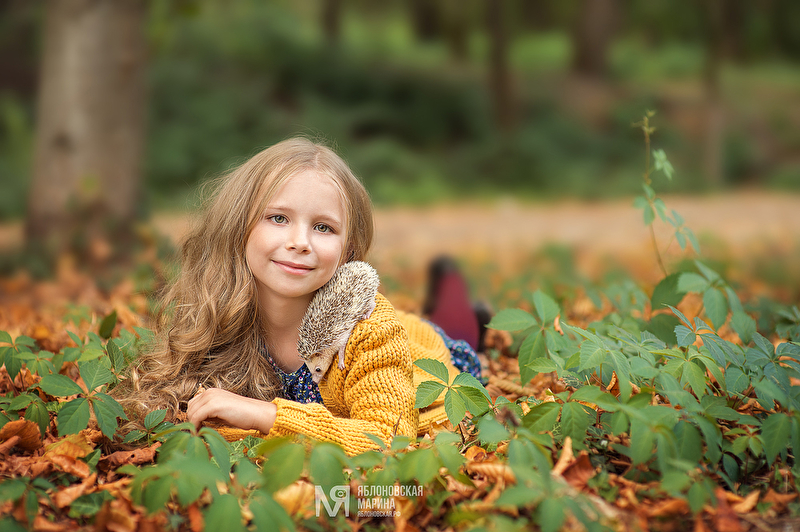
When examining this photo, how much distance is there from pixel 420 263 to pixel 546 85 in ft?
34.3

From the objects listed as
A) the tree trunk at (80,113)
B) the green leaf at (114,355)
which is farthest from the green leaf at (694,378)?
the tree trunk at (80,113)

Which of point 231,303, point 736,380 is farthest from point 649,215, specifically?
point 231,303

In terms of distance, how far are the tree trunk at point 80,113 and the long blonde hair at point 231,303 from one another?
312cm

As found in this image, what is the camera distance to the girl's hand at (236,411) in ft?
5.98

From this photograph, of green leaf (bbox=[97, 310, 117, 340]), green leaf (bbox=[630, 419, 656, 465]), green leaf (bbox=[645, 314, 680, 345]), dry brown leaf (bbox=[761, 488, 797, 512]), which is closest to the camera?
green leaf (bbox=[630, 419, 656, 465])

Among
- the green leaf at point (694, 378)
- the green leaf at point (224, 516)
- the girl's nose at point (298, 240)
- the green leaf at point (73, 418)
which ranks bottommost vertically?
the green leaf at point (73, 418)

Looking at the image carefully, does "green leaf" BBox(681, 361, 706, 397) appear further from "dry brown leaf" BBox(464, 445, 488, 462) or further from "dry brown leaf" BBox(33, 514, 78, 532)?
"dry brown leaf" BBox(33, 514, 78, 532)

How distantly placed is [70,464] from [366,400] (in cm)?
78

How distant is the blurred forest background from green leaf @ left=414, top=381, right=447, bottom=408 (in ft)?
22.1

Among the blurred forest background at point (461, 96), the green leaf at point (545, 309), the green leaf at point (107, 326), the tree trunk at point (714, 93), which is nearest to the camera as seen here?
the green leaf at point (545, 309)

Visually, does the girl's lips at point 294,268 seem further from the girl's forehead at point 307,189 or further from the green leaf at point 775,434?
the green leaf at point 775,434

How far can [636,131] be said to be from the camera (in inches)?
531

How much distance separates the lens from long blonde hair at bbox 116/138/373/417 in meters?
2.11

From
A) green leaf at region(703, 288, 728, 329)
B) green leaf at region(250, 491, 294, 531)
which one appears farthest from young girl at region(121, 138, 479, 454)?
green leaf at region(703, 288, 728, 329)
